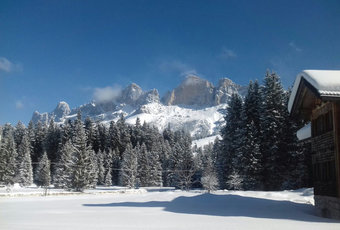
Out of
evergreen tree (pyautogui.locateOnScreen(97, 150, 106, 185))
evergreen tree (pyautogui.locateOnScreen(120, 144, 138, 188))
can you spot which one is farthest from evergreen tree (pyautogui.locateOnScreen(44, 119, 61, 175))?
evergreen tree (pyautogui.locateOnScreen(120, 144, 138, 188))

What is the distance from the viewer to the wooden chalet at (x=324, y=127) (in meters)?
12.4

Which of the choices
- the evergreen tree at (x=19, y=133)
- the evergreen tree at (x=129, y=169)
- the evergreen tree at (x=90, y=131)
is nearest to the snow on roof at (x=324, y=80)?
the evergreen tree at (x=129, y=169)

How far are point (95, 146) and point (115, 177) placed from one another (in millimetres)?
12727

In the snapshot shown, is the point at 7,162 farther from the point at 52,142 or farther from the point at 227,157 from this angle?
the point at 227,157

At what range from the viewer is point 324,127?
1453 cm

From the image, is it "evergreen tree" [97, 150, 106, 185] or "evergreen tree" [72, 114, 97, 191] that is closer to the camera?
"evergreen tree" [72, 114, 97, 191]

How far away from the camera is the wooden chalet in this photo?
12.4m

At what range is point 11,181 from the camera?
A: 184 feet

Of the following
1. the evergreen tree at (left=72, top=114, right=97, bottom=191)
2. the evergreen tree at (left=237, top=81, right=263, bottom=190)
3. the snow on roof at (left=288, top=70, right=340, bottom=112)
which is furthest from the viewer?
the evergreen tree at (left=72, top=114, right=97, bottom=191)

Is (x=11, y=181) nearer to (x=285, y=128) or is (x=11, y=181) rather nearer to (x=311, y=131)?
(x=285, y=128)

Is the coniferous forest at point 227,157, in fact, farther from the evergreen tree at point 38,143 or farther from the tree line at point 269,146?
the evergreen tree at point 38,143

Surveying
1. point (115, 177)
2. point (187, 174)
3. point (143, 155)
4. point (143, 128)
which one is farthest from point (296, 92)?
point (143, 128)

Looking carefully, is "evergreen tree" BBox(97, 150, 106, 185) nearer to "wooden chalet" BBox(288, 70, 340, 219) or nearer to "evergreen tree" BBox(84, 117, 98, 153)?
"evergreen tree" BBox(84, 117, 98, 153)

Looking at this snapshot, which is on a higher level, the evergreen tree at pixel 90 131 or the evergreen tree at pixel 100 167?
the evergreen tree at pixel 90 131
